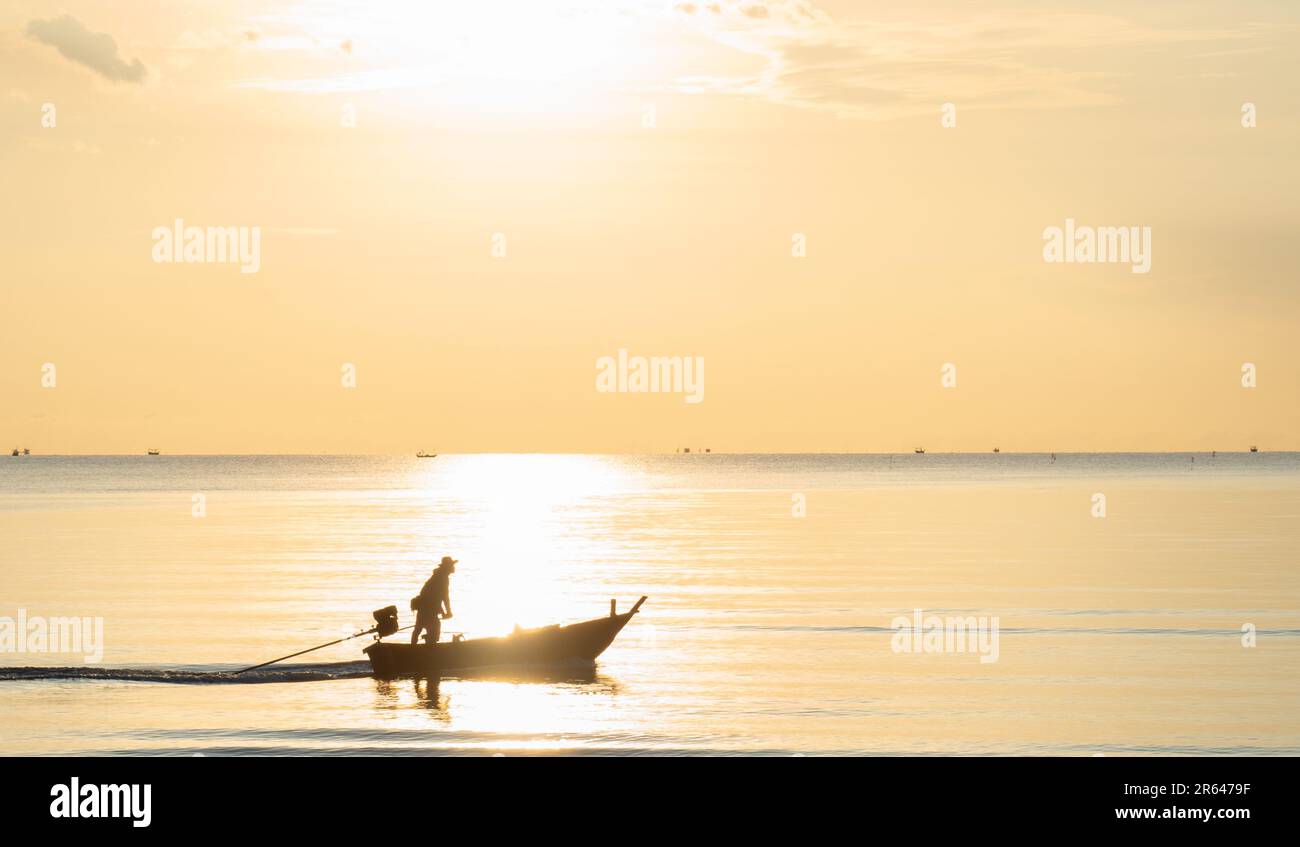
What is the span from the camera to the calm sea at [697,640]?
26703 mm

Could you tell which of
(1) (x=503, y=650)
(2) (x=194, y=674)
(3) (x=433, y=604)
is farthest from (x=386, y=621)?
(2) (x=194, y=674)

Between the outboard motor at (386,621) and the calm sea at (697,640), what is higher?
the outboard motor at (386,621)

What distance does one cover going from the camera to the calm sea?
87.6 ft

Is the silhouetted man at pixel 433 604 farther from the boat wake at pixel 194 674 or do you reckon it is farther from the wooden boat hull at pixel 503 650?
the boat wake at pixel 194 674

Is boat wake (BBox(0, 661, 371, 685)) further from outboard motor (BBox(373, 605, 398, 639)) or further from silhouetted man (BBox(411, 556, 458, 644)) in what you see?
silhouetted man (BBox(411, 556, 458, 644))

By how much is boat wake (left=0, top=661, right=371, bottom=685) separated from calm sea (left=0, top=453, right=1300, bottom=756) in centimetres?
9

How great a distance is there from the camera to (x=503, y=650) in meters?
33.8

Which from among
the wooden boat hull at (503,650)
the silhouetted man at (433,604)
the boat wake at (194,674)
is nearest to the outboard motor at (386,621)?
the wooden boat hull at (503,650)

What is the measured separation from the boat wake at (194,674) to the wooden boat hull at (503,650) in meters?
1.24

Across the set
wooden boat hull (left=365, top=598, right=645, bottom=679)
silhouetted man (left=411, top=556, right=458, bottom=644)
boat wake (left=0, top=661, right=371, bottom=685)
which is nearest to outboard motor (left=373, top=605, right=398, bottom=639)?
wooden boat hull (left=365, top=598, right=645, bottom=679)

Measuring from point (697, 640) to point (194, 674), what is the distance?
13.5m

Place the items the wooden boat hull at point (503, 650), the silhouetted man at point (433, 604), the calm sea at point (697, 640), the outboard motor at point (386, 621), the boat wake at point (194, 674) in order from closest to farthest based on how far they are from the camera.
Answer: the calm sea at point (697, 640) < the boat wake at point (194, 674) < the silhouetted man at point (433, 604) < the outboard motor at point (386, 621) < the wooden boat hull at point (503, 650)

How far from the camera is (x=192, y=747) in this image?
82.2 feet
